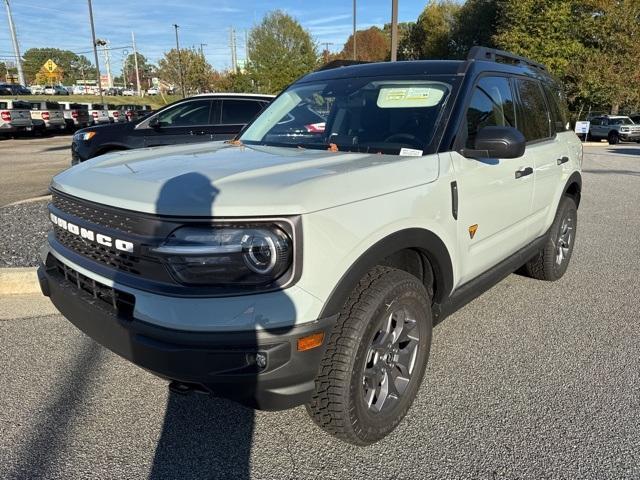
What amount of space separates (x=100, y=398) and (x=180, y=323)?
1308 millimetres

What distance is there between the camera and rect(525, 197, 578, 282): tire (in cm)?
456

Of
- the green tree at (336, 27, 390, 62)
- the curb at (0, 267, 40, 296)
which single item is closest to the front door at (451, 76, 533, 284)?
the curb at (0, 267, 40, 296)

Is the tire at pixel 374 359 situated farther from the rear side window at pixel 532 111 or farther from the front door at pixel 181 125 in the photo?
the front door at pixel 181 125

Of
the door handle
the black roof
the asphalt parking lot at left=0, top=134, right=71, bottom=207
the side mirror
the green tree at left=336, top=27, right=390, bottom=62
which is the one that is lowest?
the asphalt parking lot at left=0, top=134, right=71, bottom=207

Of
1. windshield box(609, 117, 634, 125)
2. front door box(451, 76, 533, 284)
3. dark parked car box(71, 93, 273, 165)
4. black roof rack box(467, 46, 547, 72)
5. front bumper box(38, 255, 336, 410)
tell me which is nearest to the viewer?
front bumper box(38, 255, 336, 410)

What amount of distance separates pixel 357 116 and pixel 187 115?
245 inches

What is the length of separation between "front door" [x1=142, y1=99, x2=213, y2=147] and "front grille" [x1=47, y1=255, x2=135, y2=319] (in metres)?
6.14

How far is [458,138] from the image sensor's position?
2.95 m

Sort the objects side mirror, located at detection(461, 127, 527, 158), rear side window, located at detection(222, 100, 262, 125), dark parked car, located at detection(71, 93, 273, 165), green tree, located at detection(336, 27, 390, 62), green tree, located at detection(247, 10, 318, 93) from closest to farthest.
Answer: side mirror, located at detection(461, 127, 527, 158), dark parked car, located at detection(71, 93, 273, 165), rear side window, located at detection(222, 100, 262, 125), green tree, located at detection(247, 10, 318, 93), green tree, located at detection(336, 27, 390, 62)

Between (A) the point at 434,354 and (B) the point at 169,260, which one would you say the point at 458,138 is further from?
(B) the point at 169,260

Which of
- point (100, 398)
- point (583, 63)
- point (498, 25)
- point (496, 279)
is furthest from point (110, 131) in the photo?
point (498, 25)

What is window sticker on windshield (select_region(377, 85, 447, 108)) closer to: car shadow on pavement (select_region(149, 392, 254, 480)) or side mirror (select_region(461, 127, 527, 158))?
side mirror (select_region(461, 127, 527, 158))

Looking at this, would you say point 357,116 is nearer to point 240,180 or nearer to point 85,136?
Answer: point 240,180

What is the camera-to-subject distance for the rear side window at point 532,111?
153 inches
